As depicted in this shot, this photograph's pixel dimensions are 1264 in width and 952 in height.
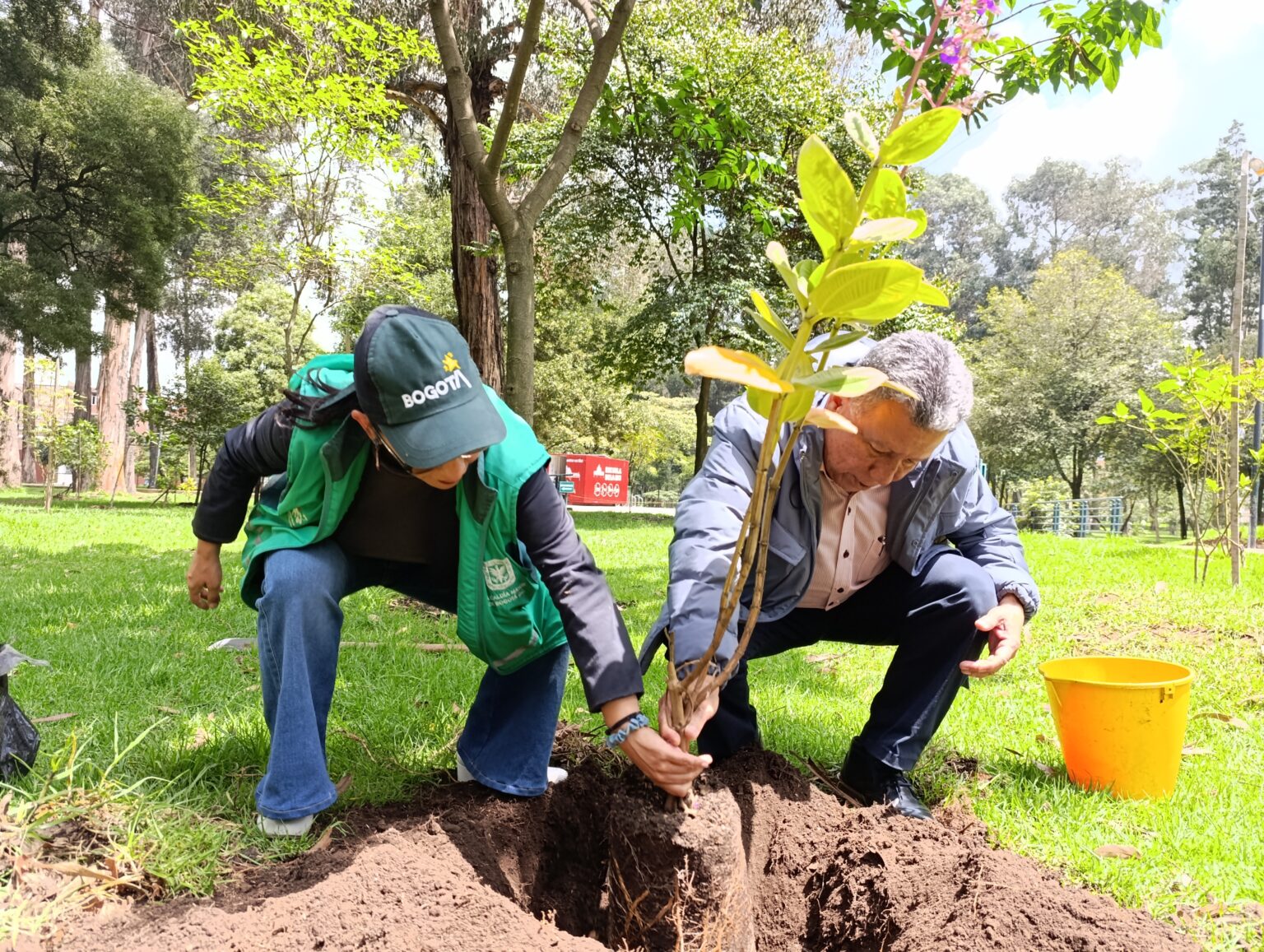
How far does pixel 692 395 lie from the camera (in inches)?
1869

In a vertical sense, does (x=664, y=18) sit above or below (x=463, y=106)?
above

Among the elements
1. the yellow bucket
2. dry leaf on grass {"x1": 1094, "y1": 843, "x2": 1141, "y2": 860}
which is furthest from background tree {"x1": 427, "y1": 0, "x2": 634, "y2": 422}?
dry leaf on grass {"x1": 1094, "y1": 843, "x2": 1141, "y2": 860}

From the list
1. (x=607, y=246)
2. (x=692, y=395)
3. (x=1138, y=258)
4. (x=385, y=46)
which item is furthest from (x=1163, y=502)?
(x=385, y=46)

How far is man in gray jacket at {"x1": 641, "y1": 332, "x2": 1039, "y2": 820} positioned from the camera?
5.90ft

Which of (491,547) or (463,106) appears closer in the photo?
(491,547)

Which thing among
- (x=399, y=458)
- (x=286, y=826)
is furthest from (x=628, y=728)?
(x=286, y=826)

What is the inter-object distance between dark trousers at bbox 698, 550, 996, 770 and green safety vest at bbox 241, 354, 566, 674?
614mm

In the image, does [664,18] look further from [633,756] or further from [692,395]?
[692,395]

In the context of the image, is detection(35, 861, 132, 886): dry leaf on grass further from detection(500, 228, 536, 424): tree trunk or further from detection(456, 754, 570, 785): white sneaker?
Answer: detection(500, 228, 536, 424): tree trunk

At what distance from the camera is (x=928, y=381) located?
68.6 inches

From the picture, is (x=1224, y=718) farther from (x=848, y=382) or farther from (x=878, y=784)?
(x=848, y=382)

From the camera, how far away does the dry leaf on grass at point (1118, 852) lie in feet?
6.24

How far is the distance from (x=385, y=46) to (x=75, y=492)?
14025mm

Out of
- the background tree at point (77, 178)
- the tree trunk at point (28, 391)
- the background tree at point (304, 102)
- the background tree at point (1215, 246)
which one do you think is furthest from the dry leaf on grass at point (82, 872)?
the background tree at point (1215, 246)
